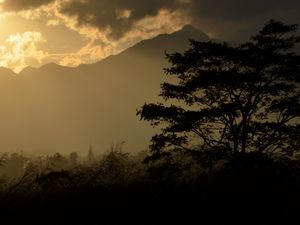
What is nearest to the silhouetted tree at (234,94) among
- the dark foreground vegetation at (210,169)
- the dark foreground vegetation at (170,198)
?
the dark foreground vegetation at (210,169)

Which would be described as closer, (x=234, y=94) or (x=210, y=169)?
(x=210, y=169)

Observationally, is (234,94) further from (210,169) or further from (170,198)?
(170,198)

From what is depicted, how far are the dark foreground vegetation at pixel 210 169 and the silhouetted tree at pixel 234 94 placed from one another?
1.9 inches

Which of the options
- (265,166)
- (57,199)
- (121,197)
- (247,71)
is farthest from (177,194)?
(247,71)

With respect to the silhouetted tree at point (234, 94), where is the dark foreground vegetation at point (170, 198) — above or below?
below

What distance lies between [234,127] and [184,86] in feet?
10.2

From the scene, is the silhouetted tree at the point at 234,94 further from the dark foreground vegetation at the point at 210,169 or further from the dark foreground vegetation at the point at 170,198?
the dark foreground vegetation at the point at 170,198

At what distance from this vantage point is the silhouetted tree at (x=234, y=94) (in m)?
19.6

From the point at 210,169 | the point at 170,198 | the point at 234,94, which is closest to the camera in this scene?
the point at 170,198

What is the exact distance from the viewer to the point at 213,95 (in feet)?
68.8

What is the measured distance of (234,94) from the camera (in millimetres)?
20250

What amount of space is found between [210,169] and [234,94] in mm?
3859

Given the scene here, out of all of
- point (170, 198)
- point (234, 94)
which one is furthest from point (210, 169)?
point (234, 94)

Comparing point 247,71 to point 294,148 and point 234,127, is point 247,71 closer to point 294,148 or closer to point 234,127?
point 234,127
